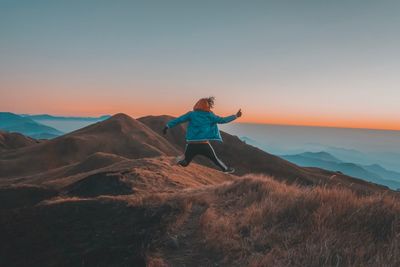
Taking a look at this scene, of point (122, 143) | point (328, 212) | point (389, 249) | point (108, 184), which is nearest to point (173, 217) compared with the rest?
point (328, 212)

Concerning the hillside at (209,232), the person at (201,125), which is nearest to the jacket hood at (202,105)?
the person at (201,125)

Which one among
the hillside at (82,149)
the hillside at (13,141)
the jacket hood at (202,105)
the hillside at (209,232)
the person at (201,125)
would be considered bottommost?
the hillside at (13,141)

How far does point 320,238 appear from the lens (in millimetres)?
7184

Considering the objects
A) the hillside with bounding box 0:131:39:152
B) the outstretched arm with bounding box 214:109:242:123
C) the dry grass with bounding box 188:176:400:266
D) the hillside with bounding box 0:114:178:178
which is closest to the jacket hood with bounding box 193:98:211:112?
the outstretched arm with bounding box 214:109:242:123

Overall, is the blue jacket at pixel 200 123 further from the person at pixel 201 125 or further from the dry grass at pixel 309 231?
the dry grass at pixel 309 231

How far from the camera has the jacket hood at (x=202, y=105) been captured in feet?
46.2

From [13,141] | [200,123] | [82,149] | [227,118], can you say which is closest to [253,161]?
[82,149]

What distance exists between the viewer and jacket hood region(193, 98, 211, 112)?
46.2 ft

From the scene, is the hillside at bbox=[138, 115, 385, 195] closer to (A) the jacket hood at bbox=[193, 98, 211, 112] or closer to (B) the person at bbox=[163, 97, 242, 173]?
(B) the person at bbox=[163, 97, 242, 173]

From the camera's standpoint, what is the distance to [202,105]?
1412 cm

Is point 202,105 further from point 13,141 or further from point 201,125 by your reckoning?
point 13,141

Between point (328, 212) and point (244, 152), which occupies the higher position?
point (328, 212)

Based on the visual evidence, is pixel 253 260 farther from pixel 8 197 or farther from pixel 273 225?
pixel 8 197

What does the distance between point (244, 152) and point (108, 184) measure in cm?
9594
